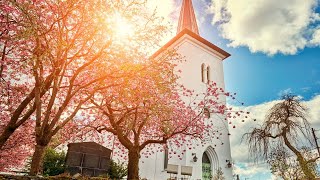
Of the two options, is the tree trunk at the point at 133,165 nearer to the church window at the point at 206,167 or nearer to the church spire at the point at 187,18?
the church window at the point at 206,167

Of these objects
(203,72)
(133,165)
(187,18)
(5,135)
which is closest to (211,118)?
(203,72)

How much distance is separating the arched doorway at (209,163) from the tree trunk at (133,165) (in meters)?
11.6

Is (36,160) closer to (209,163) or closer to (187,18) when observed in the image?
(209,163)

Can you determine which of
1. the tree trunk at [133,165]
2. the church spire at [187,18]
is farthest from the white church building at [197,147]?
the tree trunk at [133,165]

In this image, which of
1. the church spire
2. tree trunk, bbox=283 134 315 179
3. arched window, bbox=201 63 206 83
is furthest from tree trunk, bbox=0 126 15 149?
the church spire

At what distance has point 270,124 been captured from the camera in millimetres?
15492

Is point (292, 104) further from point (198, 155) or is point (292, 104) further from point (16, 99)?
point (16, 99)

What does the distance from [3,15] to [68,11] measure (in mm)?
2536

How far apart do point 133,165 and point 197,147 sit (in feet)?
34.9

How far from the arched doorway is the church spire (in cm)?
1561

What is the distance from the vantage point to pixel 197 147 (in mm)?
20688

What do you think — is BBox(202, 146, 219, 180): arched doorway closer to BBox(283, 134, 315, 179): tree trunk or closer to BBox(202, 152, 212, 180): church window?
BBox(202, 152, 212, 180): church window

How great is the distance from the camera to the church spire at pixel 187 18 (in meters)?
30.0

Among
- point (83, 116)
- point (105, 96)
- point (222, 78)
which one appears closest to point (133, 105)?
point (105, 96)
